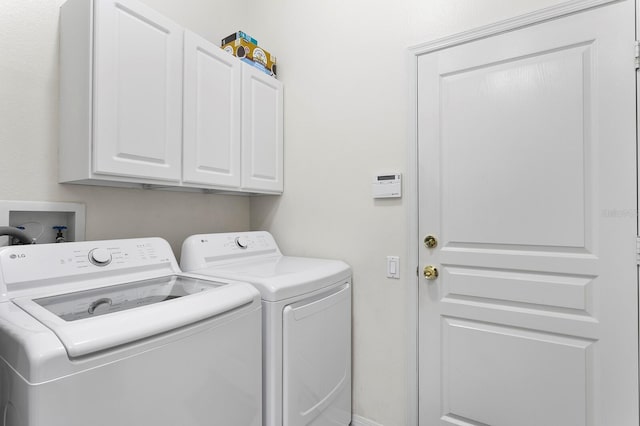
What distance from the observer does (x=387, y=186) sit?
1.82 m

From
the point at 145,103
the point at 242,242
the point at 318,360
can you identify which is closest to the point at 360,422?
the point at 318,360

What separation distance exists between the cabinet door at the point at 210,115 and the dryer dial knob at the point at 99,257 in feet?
1.60

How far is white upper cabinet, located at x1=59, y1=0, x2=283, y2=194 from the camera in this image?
4.31 feet

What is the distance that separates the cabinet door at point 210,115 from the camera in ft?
5.37

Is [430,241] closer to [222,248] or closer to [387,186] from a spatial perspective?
[387,186]

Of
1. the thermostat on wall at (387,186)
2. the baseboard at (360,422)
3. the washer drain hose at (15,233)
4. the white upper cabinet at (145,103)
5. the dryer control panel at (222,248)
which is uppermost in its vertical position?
the white upper cabinet at (145,103)

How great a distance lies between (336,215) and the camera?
80.0 inches

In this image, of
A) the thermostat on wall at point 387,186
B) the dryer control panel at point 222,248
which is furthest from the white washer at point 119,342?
the thermostat on wall at point 387,186

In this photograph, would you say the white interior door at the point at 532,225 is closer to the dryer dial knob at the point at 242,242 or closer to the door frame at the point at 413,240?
the door frame at the point at 413,240

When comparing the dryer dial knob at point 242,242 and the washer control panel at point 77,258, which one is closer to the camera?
the washer control panel at point 77,258

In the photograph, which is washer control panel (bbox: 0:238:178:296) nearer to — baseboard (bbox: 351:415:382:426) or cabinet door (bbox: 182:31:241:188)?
cabinet door (bbox: 182:31:241:188)

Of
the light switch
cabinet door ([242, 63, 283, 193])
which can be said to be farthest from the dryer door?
cabinet door ([242, 63, 283, 193])

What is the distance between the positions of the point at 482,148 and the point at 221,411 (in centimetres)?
155

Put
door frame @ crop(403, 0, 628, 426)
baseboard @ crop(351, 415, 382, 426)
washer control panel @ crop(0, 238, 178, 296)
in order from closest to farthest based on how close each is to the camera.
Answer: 1. washer control panel @ crop(0, 238, 178, 296)
2. door frame @ crop(403, 0, 628, 426)
3. baseboard @ crop(351, 415, 382, 426)
